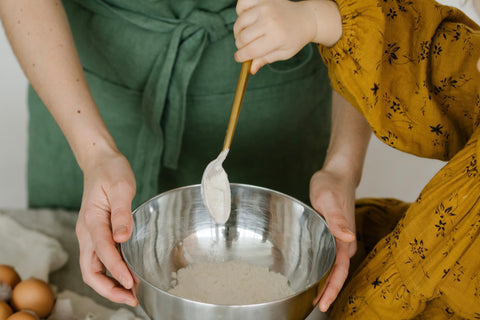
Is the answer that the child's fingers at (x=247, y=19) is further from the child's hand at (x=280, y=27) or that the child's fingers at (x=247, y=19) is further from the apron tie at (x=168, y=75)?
the apron tie at (x=168, y=75)

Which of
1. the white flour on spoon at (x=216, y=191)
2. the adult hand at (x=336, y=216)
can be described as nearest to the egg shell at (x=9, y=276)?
the white flour on spoon at (x=216, y=191)

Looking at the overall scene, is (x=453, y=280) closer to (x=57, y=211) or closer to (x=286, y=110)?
(x=286, y=110)

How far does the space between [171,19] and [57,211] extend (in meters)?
0.44

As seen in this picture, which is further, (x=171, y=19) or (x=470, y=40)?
(x=171, y=19)

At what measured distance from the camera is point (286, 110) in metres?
1.10

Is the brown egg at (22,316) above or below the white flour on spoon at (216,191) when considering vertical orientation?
below

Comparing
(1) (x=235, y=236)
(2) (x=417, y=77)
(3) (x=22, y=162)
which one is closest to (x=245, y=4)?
(2) (x=417, y=77)

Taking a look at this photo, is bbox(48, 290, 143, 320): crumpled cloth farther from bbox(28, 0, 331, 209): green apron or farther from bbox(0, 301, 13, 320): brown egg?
bbox(28, 0, 331, 209): green apron

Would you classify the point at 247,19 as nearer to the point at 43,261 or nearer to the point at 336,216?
the point at 336,216

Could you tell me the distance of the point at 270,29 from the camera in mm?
664

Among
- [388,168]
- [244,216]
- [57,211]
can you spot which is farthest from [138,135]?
[388,168]

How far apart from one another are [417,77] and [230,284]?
40 centimetres

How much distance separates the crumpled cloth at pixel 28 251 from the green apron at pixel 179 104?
0.19m

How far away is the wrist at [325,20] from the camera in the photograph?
70 centimetres
